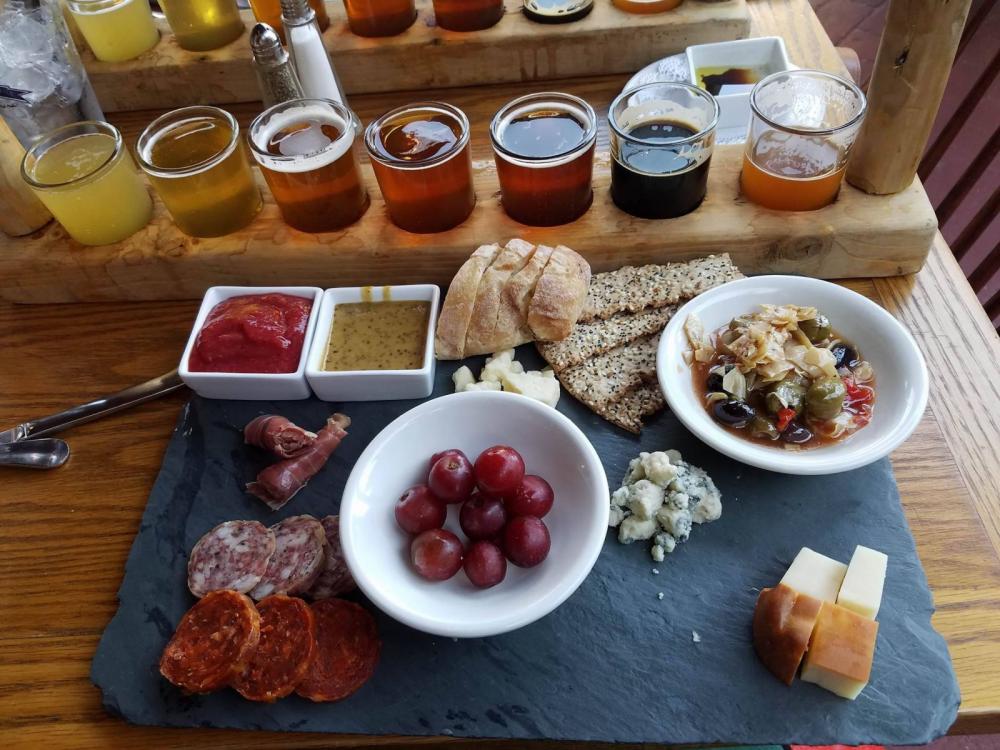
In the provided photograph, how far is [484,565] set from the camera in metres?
1.17

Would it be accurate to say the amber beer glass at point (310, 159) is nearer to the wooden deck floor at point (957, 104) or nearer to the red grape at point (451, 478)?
the red grape at point (451, 478)

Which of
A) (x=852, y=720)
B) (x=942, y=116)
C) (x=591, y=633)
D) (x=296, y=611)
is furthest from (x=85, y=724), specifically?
(x=942, y=116)

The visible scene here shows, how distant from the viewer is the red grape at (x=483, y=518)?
3.98ft

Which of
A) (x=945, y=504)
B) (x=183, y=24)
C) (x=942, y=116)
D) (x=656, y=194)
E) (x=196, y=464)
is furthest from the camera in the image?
(x=942, y=116)

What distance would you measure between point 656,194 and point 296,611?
1.03 m

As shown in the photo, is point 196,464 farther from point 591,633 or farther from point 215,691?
point 591,633

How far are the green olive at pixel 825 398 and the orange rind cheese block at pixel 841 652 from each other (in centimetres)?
33

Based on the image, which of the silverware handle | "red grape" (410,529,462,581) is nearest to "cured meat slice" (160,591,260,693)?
"red grape" (410,529,462,581)

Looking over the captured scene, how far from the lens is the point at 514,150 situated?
1527 millimetres

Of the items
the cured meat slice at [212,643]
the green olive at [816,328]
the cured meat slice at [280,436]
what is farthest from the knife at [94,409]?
the green olive at [816,328]

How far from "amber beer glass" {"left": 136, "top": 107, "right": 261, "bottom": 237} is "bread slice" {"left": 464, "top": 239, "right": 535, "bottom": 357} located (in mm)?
568

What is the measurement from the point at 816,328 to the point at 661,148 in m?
0.45

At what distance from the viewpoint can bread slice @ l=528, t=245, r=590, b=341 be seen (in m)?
1.47

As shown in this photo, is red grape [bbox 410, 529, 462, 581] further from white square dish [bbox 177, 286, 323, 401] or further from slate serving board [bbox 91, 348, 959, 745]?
white square dish [bbox 177, 286, 323, 401]
